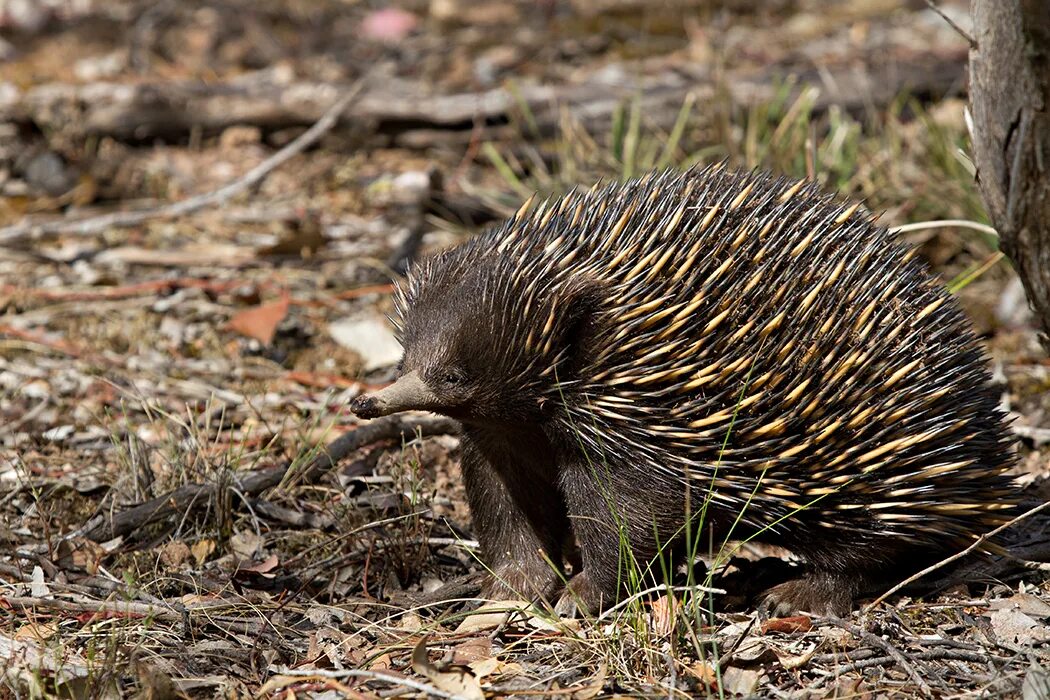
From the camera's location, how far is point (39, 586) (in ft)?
13.6

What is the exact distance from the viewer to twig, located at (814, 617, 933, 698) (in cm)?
356

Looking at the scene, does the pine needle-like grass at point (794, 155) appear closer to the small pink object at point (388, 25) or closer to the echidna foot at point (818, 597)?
the echidna foot at point (818, 597)

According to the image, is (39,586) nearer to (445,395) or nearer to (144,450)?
(144,450)

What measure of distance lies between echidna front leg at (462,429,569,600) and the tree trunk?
5.45 ft

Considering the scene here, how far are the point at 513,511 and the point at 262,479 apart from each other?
113cm

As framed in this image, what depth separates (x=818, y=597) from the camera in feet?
13.9

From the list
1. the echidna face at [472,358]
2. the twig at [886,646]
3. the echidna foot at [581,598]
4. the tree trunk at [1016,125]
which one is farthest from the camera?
the echidna foot at [581,598]

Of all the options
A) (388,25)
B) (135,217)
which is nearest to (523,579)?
(135,217)

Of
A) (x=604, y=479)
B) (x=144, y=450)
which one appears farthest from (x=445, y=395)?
(x=144, y=450)

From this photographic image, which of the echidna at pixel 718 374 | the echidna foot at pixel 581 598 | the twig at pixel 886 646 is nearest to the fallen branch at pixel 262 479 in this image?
the echidna foot at pixel 581 598

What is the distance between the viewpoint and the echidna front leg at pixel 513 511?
430cm

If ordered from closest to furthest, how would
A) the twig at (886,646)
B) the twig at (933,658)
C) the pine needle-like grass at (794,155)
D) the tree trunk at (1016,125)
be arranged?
the tree trunk at (1016,125)
the twig at (886,646)
the twig at (933,658)
the pine needle-like grass at (794,155)

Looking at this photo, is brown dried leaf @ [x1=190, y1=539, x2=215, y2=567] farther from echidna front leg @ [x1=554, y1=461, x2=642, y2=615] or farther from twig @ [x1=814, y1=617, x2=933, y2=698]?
twig @ [x1=814, y1=617, x2=933, y2=698]

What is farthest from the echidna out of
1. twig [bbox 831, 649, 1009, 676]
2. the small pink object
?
the small pink object
